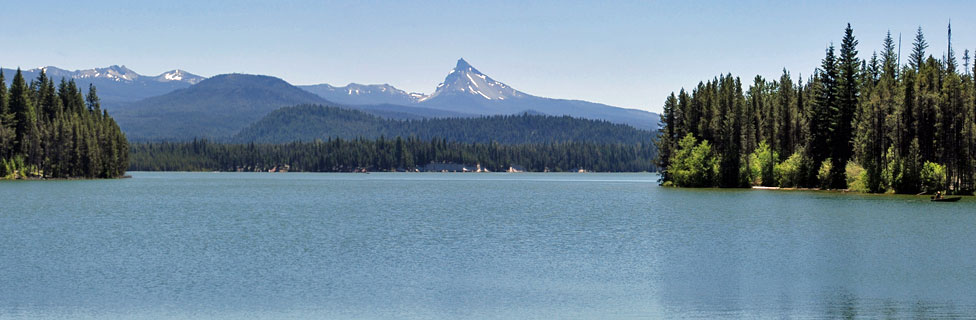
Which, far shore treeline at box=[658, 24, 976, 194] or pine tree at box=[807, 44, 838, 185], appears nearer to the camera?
far shore treeline at box=[658, 24, 976, 194]

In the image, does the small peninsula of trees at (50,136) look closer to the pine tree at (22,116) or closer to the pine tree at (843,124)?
the pine tree at (22,116)

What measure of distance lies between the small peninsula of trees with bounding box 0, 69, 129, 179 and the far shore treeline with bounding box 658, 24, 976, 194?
368 feet

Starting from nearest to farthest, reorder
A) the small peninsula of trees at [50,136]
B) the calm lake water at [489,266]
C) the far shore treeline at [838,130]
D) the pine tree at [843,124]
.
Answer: the calm lake water at [489,266] < the far shore treeline at [838,130] < the pine tree at [843,124] < the small peninsula of trees at [50,136]

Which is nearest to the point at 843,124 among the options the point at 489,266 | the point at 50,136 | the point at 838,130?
the point at 838,130

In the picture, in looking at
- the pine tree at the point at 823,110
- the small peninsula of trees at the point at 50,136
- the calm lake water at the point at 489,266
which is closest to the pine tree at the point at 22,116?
the small peninsula of trees at the point at 50,136

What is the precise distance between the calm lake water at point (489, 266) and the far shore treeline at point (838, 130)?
28490 millimetres

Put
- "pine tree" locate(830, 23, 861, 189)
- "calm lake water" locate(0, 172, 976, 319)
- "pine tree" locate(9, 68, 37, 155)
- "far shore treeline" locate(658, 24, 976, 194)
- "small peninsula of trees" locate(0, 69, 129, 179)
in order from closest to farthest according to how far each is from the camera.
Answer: "calm lake water" locate(0, 172, 976, 319) < "far shore treeline" locate(658, 24, 976, 194) < "pine tree" locate(830, 23, 861, 189) < "small peninsula of trees" locate(0, 69, 129, 179) < "pine tree" locate(9, 68, 37, 155)

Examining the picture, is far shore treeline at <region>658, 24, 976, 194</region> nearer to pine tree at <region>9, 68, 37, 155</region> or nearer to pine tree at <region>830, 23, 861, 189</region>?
pine tree at <region>830, 23, 861, 189</region>

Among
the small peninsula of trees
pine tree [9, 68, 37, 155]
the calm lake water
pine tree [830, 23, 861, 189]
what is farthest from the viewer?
pine tree [9, 68, 37, 155]

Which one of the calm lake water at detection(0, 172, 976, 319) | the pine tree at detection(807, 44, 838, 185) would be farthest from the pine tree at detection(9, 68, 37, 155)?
the pine tree at detection(807, 44, 838, 185)

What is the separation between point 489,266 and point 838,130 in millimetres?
85722

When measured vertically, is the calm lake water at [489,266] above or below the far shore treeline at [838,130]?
below

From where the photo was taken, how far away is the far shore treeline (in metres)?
90.9

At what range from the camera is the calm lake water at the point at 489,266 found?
26.4m
